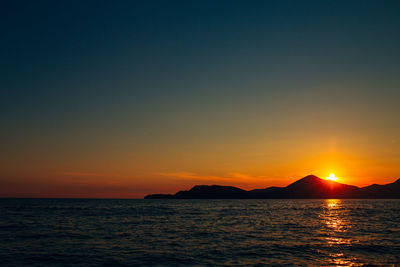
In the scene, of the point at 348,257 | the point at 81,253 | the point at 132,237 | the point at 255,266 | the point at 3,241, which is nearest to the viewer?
the point at 255,266

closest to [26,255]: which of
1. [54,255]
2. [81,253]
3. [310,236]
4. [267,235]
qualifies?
[54,255]

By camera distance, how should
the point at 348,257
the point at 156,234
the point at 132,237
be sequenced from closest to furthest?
1. the point at 348,257
2. the point at 132,237
3. the point at 156,234

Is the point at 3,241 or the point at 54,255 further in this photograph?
the point at 3,241

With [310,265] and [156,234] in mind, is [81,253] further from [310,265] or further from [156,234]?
[310,265]

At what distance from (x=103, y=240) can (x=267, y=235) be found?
20.4 meters

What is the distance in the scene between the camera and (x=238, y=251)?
2720 centimetres

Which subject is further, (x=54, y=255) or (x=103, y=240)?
(x=103, y=240)

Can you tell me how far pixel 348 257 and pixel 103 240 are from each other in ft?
84.3

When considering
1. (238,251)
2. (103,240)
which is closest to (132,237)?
(103,240)

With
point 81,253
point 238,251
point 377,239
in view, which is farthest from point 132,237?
point 377,239

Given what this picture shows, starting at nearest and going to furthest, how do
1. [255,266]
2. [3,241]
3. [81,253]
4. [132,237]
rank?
1. [255,266]
2. [81,253]
3. [3,241]
4. [132,237]

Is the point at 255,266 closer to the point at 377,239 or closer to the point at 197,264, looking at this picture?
the point at 197,264

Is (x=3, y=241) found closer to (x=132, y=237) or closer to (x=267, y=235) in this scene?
(x=132, y=237)

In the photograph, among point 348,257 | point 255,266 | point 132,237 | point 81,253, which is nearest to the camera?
point 255,266
